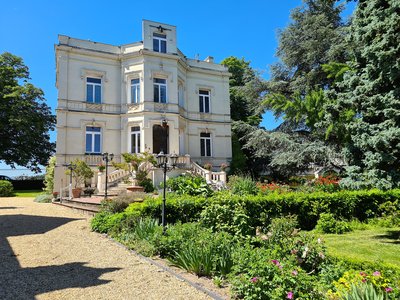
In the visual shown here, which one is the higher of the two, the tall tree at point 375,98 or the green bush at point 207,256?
the tall tree at point 375,98

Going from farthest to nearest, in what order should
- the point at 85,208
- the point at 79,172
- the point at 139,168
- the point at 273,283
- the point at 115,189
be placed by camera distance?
the point at 139,168, the point at 79,172, the point at 115,189, the point at 85,208, the point at 273,283

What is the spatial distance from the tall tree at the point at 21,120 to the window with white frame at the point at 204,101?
18535 millimetres

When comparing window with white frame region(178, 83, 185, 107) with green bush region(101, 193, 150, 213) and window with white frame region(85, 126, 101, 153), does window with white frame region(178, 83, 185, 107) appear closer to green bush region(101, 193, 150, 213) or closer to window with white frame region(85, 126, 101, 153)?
window with white frame region(85, 126, 101, 153)

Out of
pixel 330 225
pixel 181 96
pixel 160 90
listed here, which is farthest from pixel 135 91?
pixel 330 225

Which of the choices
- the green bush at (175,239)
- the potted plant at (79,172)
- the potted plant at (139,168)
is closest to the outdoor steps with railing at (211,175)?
the potted plant at (139,168)

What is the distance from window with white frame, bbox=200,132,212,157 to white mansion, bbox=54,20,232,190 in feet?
5.49

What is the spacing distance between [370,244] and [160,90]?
16620 millimetres

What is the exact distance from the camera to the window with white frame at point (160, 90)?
20609 millimetres

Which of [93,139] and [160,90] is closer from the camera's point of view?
[93,139]

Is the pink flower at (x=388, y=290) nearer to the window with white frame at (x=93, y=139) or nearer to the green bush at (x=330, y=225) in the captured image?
the green bush at (x=330, y=225)

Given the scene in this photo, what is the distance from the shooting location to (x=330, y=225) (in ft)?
29.6

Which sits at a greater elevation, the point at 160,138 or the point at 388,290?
the point at 160,138

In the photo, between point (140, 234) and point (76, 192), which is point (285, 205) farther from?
point (76, 192)

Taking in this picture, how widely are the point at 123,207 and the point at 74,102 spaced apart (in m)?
12.6
